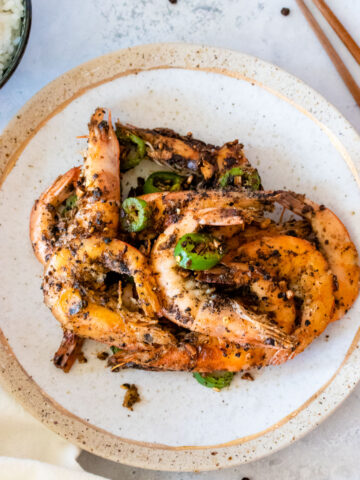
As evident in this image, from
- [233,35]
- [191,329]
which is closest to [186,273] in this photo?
[191,329]

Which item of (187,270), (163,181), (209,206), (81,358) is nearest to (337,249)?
(209,206)

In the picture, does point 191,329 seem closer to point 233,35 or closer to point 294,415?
point 294,415

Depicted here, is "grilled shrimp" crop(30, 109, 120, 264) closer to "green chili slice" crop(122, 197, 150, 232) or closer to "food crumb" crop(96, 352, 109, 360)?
"green chili slice" crop(122, 197, 150, 232)

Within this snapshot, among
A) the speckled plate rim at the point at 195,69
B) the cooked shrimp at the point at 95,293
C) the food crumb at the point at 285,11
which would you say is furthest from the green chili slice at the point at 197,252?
the food crumb at the point at 285,11

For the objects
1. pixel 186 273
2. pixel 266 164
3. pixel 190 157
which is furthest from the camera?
pixel 266 164

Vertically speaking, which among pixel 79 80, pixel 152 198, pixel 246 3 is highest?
pixel 246 3

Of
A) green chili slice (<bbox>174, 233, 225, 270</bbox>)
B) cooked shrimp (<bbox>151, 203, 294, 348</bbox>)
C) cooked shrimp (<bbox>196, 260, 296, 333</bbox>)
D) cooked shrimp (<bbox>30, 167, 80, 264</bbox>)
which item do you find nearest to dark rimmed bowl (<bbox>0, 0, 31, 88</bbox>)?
cooked shrimp (<bbox>30, 167, 80, 264</bbox>)

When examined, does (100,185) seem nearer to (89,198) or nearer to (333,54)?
(89,198)
